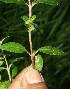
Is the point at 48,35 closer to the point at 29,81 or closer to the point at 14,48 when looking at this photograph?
the point at 29,81

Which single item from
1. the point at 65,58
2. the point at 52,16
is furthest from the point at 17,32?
the point at 65,58

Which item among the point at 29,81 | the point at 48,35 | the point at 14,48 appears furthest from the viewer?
the point at 48,35

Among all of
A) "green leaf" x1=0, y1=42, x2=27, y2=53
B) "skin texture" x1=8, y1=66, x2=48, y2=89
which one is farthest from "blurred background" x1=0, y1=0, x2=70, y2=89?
"green leaf" x1=0, y1=42, x2=27, y2=53

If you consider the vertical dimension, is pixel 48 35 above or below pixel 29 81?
above

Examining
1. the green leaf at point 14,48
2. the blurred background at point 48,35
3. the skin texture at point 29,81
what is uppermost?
the blurred background at point 48,35

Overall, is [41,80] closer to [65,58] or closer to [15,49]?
[15,49]

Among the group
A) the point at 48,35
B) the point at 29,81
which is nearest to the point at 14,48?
the point at 29,81

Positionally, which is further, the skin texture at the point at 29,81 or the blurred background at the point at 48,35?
the blurred background at the point at 48,35

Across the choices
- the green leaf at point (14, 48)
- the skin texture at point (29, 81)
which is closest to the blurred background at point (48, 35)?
the skin texture at point (29, 81)

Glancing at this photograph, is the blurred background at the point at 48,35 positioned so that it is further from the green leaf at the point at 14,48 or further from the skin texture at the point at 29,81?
the green leaf at the point at 14,48
